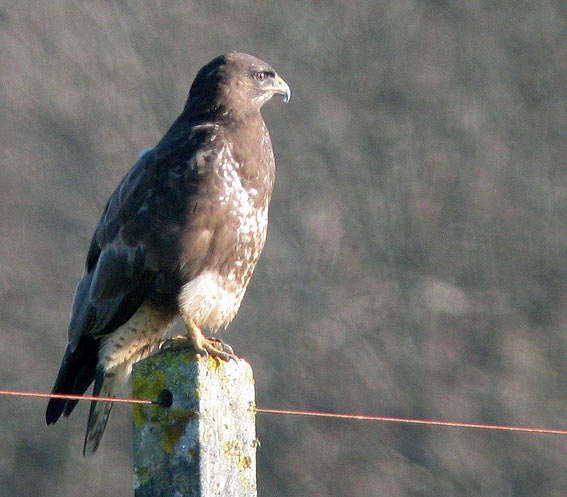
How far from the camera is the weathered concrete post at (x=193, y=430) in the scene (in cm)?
263

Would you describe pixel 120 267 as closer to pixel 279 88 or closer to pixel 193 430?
pixel 279 88

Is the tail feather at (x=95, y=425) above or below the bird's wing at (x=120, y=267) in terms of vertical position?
below

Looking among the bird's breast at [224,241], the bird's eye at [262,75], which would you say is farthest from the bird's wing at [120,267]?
the bird's eye at [262,75]

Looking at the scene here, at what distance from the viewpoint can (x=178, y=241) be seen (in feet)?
12.0

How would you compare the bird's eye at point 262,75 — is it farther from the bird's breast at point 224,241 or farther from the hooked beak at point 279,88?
the bird's breast at point 224,241

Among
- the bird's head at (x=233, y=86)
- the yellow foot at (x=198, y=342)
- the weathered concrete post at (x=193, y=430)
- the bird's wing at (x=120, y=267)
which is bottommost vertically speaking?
the weathered concrete post at (x=193, y=430)

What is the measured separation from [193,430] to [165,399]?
116mm

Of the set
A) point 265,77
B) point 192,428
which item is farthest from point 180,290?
point 192,428

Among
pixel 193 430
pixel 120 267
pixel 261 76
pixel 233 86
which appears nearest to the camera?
pixel 193 430

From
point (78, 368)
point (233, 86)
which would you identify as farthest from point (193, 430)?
point (233, 86)

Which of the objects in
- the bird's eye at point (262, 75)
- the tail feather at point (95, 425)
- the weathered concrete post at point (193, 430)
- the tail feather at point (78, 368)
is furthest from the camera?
the bird's eye at point (262, 75)

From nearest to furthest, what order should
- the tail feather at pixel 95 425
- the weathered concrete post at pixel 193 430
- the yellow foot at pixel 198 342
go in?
the weathered concrete post at pixel 193 430, the yellow foot at pixel 198 342, the tail feather at pixel 95 425

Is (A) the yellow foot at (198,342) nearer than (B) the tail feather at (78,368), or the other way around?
(A) the yellow foot at (198,342)

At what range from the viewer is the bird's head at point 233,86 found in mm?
3955
